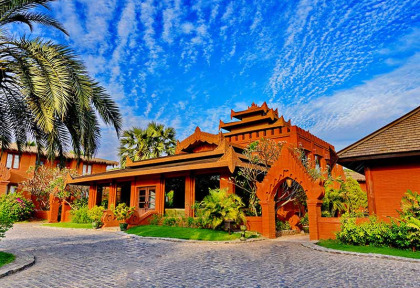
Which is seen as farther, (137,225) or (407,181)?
(137,225)

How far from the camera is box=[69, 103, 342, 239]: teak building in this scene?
514 inches

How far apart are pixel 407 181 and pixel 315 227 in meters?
3.75

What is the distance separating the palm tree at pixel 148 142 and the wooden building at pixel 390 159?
Answer: 20365 mm

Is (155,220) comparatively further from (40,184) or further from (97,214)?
(40,184)

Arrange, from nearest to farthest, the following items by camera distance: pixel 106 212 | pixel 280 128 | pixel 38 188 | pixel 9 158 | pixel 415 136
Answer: pixel 415 136 → pixel 106 212 → pixel 280 128 → pixel 38 188 → pixel 9 158

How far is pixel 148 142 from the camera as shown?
29078 mm

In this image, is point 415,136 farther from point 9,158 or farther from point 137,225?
point 9,158

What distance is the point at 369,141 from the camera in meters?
11.2

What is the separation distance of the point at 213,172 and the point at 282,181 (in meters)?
4.26

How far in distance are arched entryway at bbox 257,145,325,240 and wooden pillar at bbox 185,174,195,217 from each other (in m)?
4.49

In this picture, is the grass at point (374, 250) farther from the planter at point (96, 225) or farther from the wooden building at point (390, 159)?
the planter at point (96, 225)

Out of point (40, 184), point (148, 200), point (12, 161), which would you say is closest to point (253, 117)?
point (148, 200)

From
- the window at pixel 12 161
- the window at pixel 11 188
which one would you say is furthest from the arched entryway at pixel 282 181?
the window at pixel 12 161

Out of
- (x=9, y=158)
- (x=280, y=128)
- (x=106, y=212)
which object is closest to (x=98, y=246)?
(x=106, y=212)
